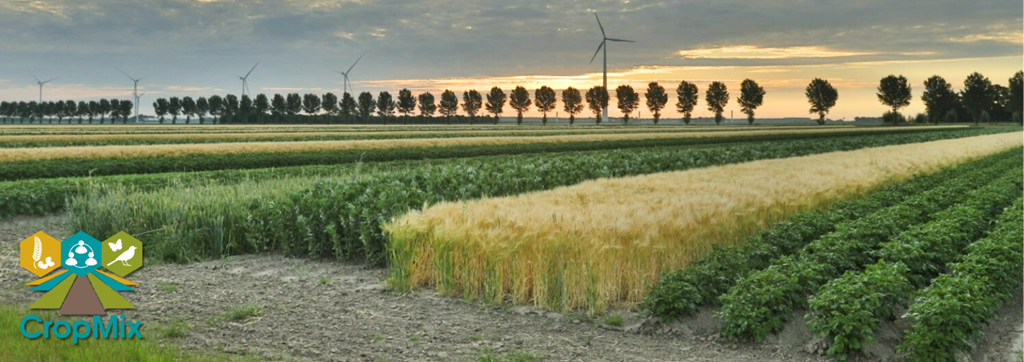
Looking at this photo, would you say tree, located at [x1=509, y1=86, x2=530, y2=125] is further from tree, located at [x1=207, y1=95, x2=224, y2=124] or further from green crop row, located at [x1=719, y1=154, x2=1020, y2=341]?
green crop row, located at [x1=719, y1=154, x2=1020, y2=341]

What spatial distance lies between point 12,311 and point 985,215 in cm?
1671

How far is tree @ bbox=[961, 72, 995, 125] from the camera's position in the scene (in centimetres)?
14762

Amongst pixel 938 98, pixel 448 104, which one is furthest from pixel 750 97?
pixel 448 104

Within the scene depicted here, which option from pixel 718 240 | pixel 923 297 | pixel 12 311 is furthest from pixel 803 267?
pixel 12 311

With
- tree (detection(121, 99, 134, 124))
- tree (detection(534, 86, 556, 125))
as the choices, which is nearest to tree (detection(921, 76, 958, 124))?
tree (detection(534, 86, 556, 125))

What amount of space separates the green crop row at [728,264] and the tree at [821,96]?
15289 cm

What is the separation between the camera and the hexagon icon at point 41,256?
11.9 meters

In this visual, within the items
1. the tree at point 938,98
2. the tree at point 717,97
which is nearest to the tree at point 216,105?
the tree at point 717,97

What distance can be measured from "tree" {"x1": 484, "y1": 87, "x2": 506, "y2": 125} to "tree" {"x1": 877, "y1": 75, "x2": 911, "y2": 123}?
8058cm

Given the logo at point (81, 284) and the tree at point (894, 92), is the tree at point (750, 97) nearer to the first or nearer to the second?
the tree at point (894, 92)

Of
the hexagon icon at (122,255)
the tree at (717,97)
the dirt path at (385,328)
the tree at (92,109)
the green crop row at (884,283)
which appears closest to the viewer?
the green crop row at (884,283)

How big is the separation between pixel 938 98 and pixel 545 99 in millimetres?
82552

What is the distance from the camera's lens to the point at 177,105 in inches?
7441

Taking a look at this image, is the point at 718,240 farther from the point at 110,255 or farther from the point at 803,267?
the point at 110,255
